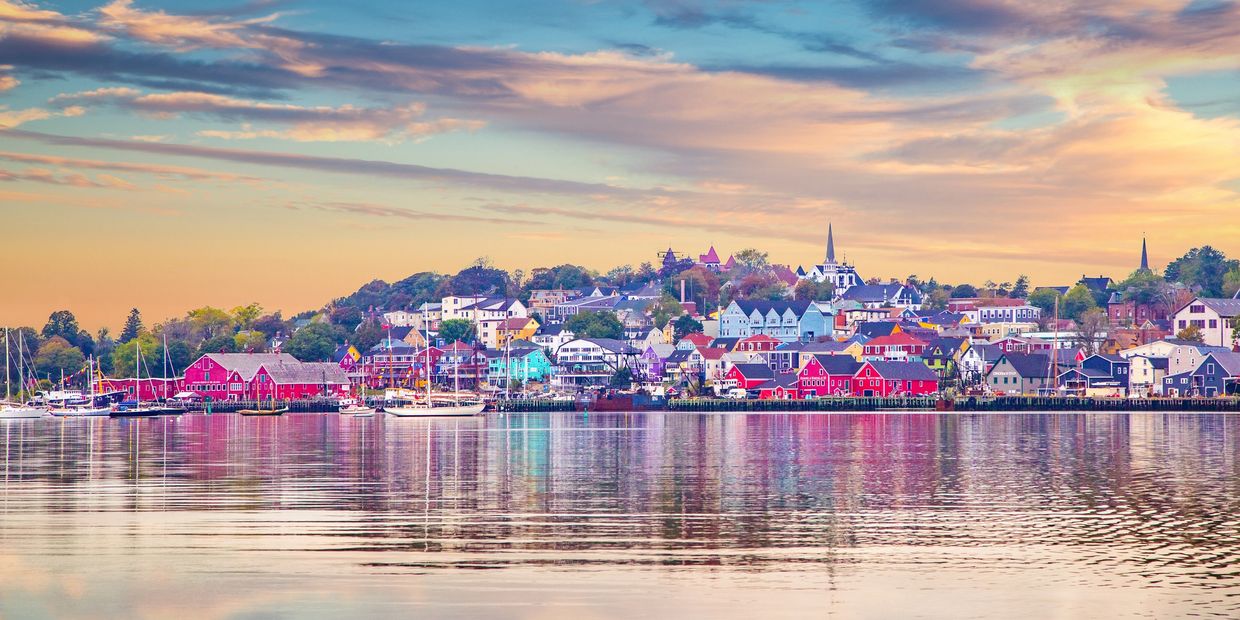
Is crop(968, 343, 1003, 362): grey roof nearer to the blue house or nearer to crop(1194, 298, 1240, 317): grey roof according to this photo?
the blue house

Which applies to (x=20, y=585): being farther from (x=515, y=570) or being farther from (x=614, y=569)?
(x=614, y=569)

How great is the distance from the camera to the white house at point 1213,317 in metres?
166

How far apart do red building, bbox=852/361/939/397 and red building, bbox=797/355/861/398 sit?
1180 mm

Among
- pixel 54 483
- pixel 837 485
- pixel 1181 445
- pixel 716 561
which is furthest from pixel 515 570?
pixel 1181 445

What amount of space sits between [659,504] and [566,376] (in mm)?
144318

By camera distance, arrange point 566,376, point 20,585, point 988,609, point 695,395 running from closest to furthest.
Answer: point 988,609
point 20,585
point 695,395
point 566,376

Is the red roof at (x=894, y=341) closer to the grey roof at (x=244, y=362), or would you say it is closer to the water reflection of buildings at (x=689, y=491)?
the grey roof at (x=244, y=362)

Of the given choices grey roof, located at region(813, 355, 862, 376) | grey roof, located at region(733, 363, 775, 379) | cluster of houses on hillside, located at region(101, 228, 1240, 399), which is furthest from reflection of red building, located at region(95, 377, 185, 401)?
grey roof, located at region(813, 355, 862, 376)

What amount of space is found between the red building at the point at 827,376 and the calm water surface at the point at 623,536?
295ft

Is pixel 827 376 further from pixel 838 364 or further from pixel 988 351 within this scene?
Answer: pixel 988 351

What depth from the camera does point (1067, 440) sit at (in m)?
70.3

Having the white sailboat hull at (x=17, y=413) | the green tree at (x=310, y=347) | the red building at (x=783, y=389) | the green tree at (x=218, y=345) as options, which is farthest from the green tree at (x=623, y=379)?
the white sailboat hull at (x=17, y=413)

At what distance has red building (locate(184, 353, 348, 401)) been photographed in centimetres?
15425

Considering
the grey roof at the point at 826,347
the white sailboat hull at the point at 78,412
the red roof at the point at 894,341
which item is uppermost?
the red roof at the point at 894,341
